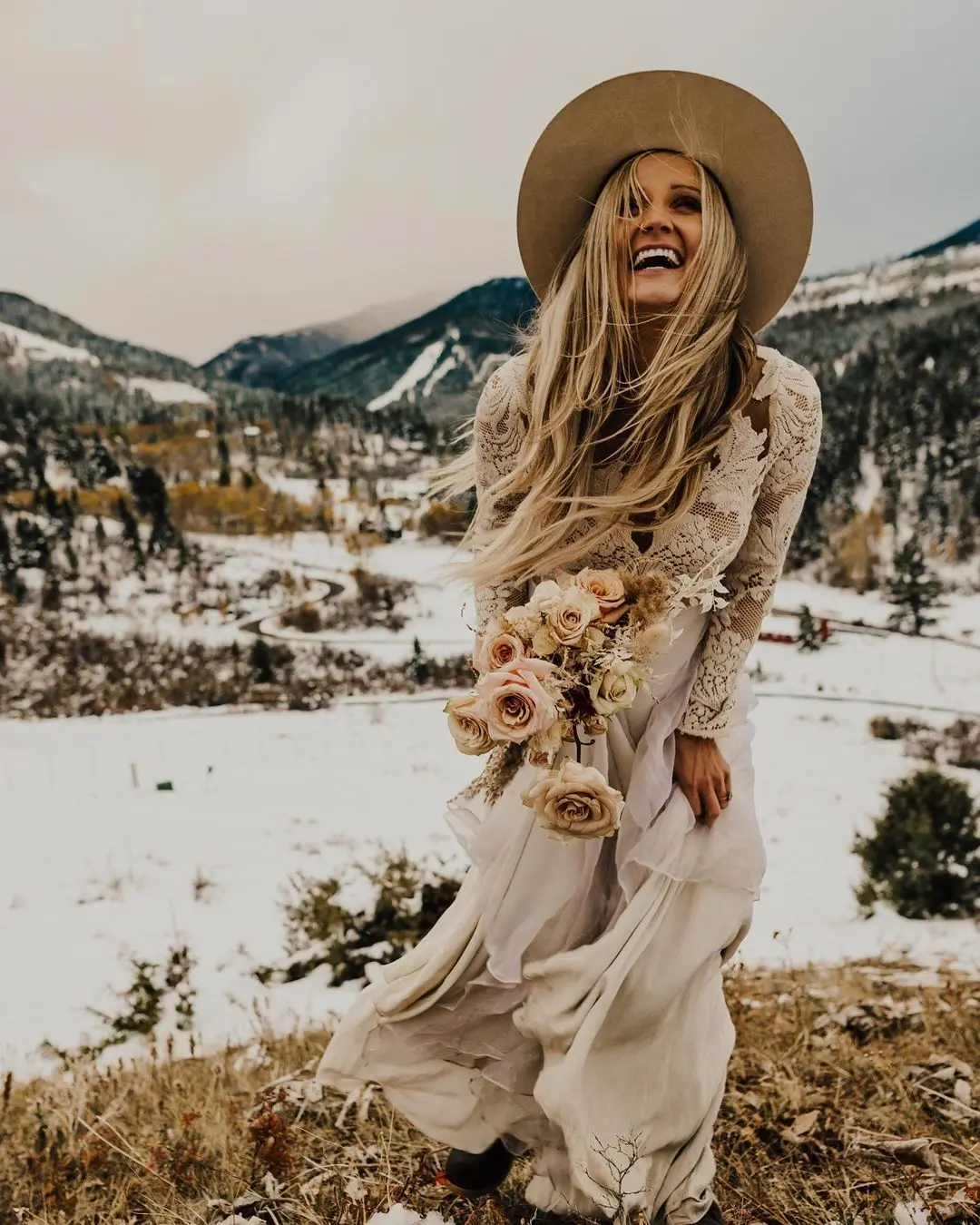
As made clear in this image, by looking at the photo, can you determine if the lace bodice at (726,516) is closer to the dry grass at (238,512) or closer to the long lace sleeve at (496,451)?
the long lace sleeve at (496,451)

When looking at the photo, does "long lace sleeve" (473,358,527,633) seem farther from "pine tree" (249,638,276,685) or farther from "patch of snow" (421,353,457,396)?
"patch of snow" (421,353,457,396)

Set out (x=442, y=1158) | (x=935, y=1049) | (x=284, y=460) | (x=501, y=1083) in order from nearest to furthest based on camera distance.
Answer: (x=501, y=1083) → (x=442, y=1158) → (x=935, y=1049) → (x=284, y=460)

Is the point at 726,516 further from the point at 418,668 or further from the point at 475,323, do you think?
the point at 475,323

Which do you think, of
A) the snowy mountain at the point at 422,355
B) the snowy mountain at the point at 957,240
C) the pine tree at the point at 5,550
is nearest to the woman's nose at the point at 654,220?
the pine tree at the point at 5,550

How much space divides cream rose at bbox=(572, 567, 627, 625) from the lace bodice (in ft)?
0.46

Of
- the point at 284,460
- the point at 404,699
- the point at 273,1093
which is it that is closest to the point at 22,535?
the point at 404,699

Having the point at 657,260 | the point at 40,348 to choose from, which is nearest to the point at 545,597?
the point at 657,260

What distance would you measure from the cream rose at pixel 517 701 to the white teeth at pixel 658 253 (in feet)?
3.04

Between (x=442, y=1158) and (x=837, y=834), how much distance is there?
7.81 m

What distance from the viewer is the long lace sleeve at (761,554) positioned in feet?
5.60

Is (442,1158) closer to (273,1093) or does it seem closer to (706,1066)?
(273,1093)

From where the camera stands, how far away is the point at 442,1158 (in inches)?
92.8

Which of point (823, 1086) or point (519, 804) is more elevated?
point (519, 804)

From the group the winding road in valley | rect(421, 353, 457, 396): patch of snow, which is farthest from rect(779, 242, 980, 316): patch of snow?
the winding road in valley
